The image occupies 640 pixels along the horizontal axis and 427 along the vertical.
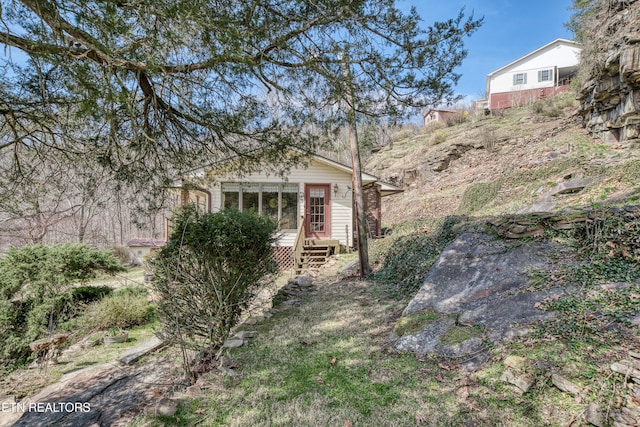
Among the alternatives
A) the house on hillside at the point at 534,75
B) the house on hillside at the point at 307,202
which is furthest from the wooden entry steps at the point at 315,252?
the house on hillside at the point at 534,75

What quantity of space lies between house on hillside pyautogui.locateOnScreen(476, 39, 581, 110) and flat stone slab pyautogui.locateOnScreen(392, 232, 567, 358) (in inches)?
974

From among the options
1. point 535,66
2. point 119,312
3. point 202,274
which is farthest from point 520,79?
point 119,312

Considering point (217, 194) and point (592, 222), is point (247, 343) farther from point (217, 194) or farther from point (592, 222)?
point (217, 194)

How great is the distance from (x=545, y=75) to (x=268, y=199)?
25577 millimetres

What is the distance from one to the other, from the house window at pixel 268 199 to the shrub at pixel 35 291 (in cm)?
516

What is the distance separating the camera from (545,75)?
24500 mm

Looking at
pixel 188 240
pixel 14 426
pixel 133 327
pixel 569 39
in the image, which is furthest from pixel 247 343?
pixel 569 39

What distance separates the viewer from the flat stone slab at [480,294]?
10.7 feet

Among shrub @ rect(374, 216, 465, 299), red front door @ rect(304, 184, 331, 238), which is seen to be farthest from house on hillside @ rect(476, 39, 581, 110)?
shrub @ rect(374, 216, 465, 299)

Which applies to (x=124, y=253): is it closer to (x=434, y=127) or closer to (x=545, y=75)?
(x=434, y=127)

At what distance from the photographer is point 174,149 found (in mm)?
4652

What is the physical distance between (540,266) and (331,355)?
2841mm

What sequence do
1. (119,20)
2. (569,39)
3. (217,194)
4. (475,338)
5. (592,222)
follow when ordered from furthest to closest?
(569,39) < (217,194) < (592,222) < (475,338) < (119,20)

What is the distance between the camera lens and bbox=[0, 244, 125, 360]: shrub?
5686mm
